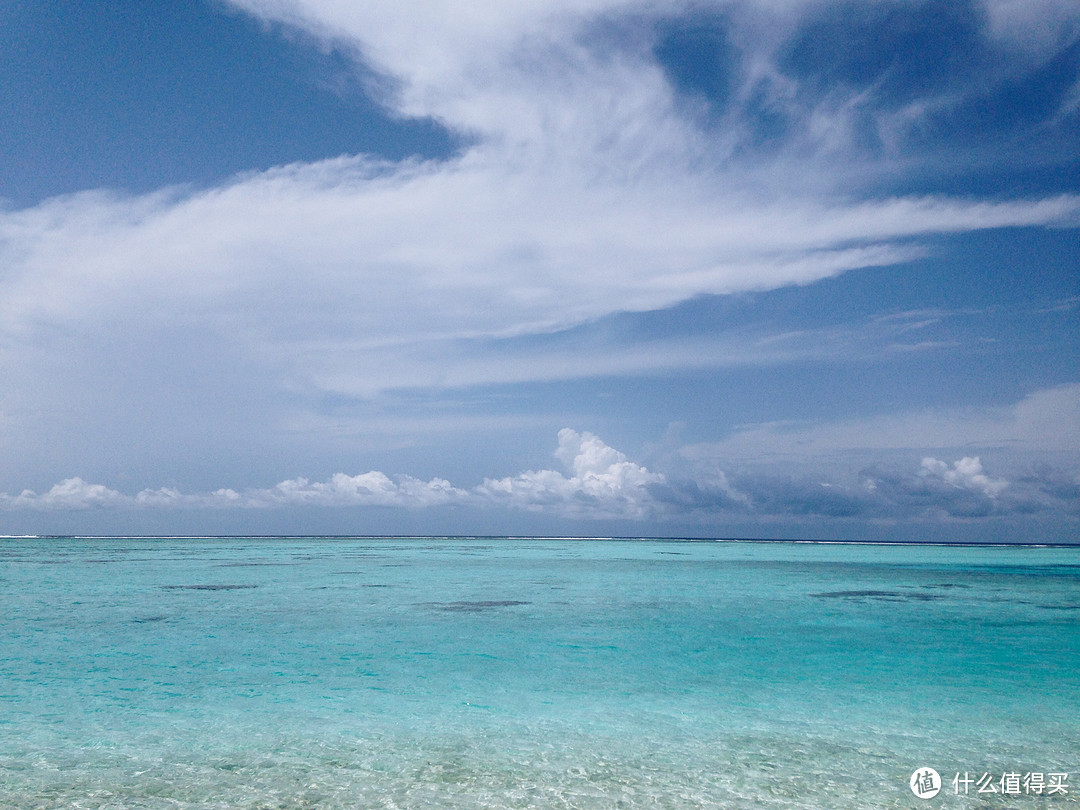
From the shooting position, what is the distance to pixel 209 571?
38750 millimetres

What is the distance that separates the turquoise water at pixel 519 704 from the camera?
305 inches

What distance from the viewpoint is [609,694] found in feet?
39.2

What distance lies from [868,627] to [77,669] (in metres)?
18.9

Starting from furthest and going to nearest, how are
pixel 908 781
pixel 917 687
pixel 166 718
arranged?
pixel 917 687, pixel 166 718, pixel 908 781

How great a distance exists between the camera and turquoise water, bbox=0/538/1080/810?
305 inches

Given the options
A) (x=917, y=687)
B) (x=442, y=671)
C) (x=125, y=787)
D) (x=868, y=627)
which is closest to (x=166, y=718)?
(x=125, y=787)

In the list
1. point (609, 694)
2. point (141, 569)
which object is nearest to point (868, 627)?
point (609, 694)

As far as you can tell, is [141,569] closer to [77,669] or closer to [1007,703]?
[77,669]

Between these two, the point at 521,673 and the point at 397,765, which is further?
the point at 521,673

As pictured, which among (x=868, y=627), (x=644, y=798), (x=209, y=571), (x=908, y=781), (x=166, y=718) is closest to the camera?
(x=644, y=798)

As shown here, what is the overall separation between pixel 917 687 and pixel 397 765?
9.38 meters

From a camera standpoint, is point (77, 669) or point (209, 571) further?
point (209, 571)

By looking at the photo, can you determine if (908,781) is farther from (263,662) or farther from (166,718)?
(263,662)

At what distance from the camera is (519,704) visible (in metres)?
11.3
